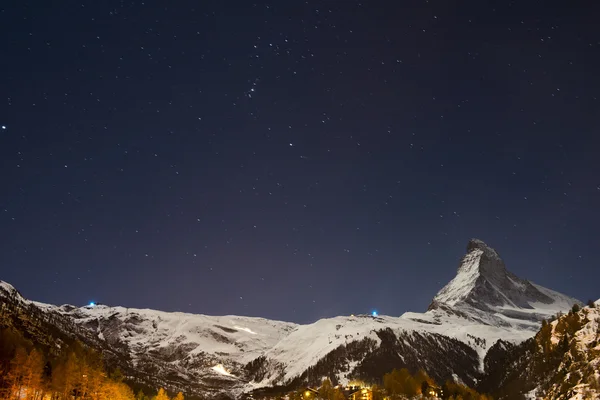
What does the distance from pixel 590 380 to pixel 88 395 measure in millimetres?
132988

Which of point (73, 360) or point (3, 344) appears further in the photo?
point (3, 344)

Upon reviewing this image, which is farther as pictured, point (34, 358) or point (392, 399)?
point (392, 399)

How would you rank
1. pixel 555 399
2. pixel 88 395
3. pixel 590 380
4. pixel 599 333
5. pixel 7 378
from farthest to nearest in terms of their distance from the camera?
1. pixel 599 333
2. pixel 555 399
3. pixel 590 380
4. pixel 88 395
5. pixel 7 378

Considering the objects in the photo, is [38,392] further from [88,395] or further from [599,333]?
[599,333]

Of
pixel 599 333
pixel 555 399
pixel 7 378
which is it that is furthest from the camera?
pixel 599 333

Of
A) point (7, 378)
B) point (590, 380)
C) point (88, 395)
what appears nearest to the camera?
point (7, 378)

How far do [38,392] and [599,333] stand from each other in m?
182

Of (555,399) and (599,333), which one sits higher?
(599,333)

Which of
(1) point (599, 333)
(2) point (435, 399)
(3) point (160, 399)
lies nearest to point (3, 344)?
(3) point (160, 399)

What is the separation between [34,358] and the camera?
131m

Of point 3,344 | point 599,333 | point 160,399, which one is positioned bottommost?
point 160,399

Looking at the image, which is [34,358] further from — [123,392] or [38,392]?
[123,392]

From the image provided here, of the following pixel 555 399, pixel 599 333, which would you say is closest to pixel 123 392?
pixel 555 399

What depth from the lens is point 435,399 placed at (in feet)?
644
